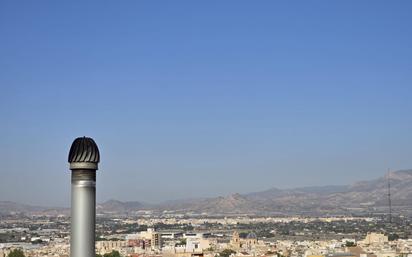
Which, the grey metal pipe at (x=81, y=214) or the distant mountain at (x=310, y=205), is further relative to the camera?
the distant mountain at (x=310, y=205)

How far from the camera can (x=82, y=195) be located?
188 inches

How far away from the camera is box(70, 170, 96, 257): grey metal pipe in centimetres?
475

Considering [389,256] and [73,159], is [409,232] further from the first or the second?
[73,159]

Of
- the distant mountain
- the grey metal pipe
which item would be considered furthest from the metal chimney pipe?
the distant mountain

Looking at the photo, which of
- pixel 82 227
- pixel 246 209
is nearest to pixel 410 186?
pixel 246 209

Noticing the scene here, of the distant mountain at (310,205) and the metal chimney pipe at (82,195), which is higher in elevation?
the distant mountain at (310,205)

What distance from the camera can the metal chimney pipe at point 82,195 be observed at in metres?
4.72

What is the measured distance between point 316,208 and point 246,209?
51.7 feet

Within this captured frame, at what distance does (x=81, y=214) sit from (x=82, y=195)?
114mm

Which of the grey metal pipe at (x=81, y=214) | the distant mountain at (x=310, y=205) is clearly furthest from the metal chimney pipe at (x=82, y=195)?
the distant mountain at (x=310, y=205)

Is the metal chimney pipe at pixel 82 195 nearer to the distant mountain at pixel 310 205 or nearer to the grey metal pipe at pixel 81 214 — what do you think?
the grey metal pipe at pixel 81 214

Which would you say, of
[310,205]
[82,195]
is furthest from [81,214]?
[310,205]

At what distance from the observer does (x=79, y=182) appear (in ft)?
15.6

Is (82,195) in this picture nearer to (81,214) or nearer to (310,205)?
(81,214)
